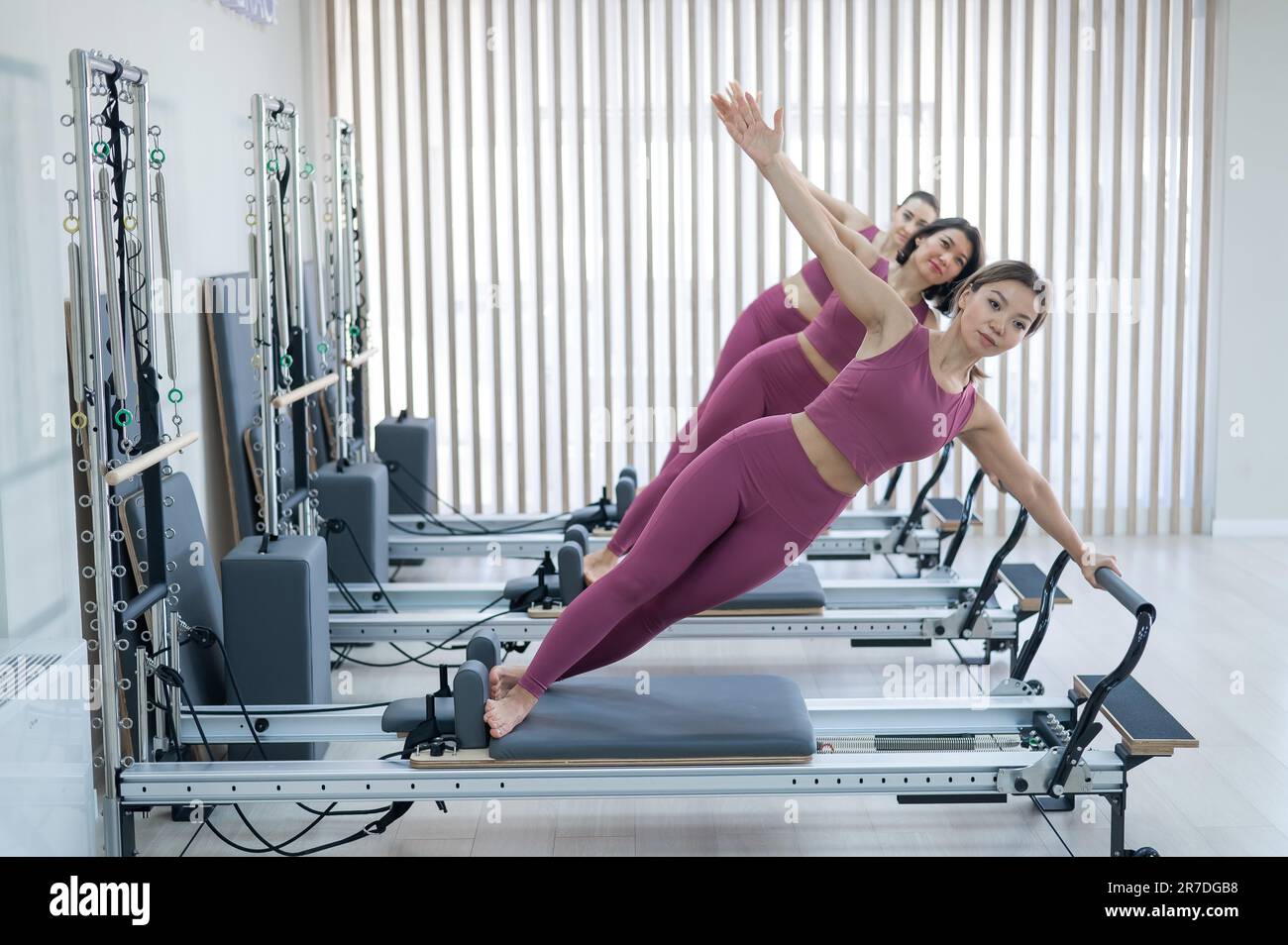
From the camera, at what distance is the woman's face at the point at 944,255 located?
11.1 feet

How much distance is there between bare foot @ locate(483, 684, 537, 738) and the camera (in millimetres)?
2818

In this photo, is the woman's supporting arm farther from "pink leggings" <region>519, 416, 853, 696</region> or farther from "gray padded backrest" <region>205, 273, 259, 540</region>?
"gray padded backrest" <region>205, 273, 259, 540</region>

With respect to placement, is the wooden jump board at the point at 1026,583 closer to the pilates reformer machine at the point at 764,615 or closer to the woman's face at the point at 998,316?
the pilates reformer machine at the point at 764,615

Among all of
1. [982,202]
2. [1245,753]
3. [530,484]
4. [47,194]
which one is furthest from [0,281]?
[982,202]

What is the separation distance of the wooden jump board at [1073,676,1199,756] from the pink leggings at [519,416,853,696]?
0.71m

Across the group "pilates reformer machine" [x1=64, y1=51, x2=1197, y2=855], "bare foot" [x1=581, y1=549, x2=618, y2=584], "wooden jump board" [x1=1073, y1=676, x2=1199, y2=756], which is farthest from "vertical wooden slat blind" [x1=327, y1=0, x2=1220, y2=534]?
"wooden jump board" [x1=1073, y1=676, x2=1199, y2=756]

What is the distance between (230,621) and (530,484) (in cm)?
312

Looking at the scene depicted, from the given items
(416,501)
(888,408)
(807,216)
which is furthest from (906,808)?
(416,501)

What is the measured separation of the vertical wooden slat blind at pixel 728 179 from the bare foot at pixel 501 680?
3.29m

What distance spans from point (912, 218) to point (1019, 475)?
131cm

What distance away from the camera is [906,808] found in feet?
11.0

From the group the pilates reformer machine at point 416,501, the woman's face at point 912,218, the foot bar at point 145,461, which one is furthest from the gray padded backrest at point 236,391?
the woman's face at point 912,218

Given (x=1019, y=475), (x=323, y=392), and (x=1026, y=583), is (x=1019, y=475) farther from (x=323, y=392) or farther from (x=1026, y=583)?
(x=323, y=392)
